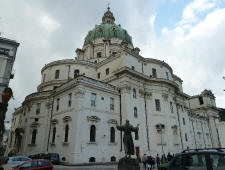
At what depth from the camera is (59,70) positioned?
122 feet

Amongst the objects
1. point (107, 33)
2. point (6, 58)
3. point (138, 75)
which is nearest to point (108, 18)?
point (107, 33)

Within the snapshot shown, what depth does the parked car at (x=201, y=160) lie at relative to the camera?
21.1ft

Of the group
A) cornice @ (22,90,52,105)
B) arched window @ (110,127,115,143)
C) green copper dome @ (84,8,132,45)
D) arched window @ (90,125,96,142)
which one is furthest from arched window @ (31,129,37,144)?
green copper dome @ (84,8,132,45)

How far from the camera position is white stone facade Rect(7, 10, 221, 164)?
2373 centimetres

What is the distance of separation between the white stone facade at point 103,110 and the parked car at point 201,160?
1631cm

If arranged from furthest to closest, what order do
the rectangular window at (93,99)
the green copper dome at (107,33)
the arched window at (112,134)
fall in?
the green copper dome at (107,33), the arched window at (112,134), the rectangular window at (93,99)

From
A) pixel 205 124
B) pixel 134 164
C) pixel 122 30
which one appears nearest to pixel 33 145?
pixel 134 164

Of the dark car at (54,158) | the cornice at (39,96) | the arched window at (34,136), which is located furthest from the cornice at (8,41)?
the dark car at (54,158)

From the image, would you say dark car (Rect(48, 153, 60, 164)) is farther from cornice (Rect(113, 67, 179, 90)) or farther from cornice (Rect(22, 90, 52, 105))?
cornice (Rect(113, 67, 179, 90))

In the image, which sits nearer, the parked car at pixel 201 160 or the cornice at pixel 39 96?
the parked car at pixel 201 160

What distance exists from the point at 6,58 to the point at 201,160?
Result: 25.8 meters

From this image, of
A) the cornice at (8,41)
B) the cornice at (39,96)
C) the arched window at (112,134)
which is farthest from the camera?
the cornice at (39,96)

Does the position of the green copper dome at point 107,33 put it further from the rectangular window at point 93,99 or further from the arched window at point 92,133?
the arched window at point 92,133

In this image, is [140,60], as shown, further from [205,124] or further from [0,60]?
[205,124]
